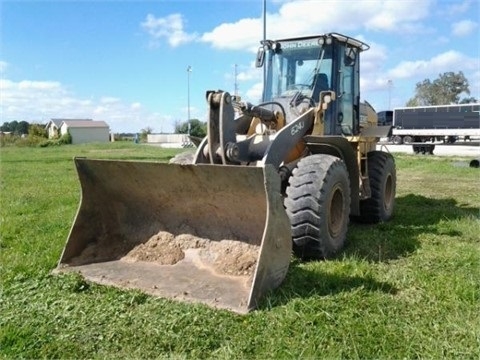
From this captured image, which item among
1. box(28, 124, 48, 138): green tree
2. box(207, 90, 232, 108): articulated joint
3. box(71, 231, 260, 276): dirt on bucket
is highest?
box(28, 124, 48, 138): green tree

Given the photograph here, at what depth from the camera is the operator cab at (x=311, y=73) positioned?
6141 millimetres

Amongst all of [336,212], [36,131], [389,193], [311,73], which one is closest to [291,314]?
[336,212]

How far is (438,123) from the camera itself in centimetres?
3375

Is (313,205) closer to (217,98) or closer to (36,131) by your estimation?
(217,98)

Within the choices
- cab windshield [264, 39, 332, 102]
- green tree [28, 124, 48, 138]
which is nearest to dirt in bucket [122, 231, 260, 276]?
cab windshield [264, 39, 332, 102]

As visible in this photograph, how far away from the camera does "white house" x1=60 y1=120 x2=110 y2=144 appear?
66125mm

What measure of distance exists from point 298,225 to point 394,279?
995 mm

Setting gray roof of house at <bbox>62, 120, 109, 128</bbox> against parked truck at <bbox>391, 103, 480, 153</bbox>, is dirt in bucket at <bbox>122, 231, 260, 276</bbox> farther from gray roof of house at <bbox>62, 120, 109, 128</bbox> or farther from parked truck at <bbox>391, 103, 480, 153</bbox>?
gray roof of house at <bbox>62, 120, 109, 128</bbox>

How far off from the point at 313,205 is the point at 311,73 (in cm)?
232

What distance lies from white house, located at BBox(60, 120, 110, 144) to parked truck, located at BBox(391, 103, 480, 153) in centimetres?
4400

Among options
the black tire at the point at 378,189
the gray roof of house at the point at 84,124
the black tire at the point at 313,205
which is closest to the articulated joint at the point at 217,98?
the black tire at the point at 313,205

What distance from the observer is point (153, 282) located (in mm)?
4082

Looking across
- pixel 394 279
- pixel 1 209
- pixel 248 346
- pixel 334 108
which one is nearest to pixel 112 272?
pixel 248 346

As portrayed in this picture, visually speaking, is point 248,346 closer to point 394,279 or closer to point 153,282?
point 153,282
